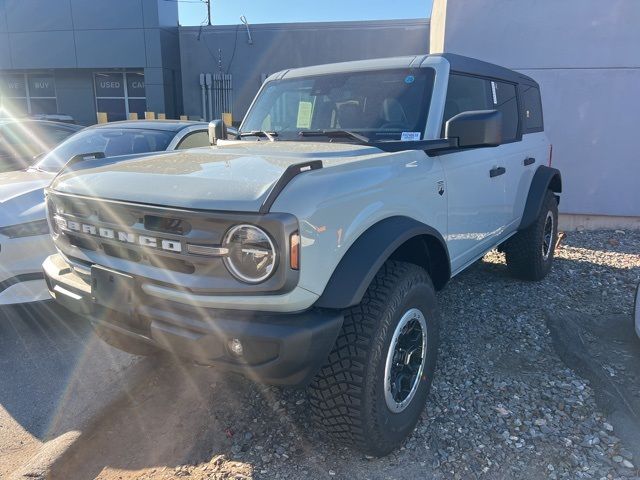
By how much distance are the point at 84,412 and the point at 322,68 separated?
277 cm

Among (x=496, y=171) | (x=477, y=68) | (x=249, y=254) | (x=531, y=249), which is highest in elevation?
(x=477, y=68)

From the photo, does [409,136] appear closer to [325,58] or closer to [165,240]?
[165,240]

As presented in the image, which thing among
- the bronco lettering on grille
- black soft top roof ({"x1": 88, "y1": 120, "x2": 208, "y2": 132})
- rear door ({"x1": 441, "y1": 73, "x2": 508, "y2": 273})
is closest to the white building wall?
rear door ({"x1": 441, "y1": 73, "x2": 508, "y2": 273})

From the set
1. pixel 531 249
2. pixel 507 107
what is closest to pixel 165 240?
pixel 507 107

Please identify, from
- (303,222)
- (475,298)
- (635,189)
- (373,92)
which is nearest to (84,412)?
(303,222)

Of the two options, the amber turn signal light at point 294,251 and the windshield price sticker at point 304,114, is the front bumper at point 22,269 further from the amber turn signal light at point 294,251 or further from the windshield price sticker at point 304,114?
the amber turn signal light at point 294,251

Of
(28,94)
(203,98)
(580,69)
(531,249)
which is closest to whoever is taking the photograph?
(531,249)

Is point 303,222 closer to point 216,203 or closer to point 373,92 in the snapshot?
point 216,203

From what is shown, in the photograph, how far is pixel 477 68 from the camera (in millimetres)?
3684

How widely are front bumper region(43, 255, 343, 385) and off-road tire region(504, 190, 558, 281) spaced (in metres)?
3.16

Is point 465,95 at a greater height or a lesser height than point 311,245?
greater

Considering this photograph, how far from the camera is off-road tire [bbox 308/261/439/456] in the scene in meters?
2.16

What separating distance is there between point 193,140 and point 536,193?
11.1 ft

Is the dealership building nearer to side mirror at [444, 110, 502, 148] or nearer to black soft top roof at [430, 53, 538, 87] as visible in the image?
black soft top roof at [430, 53, 538, 87]
